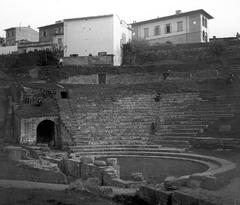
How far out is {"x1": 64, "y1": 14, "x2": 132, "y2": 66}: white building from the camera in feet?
168

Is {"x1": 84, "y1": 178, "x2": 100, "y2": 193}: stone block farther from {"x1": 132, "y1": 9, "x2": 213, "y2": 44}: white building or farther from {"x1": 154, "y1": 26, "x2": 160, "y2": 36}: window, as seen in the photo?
{"x1": 154, "y1": 26, "x2": 160, "y2": 36}: window

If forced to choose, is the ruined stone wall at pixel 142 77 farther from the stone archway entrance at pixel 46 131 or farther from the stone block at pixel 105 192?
the stone block at pixel 105 192

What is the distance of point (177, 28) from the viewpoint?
57125 millimetres

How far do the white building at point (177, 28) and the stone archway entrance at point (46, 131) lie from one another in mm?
27906

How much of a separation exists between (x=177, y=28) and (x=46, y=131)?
1192 inches

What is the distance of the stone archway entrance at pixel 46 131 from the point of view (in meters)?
31.3

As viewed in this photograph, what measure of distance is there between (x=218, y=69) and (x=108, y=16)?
15.9 meters

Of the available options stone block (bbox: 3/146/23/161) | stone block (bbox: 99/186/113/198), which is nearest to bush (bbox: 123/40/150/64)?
stone block (bbox: 3/146/23/161)

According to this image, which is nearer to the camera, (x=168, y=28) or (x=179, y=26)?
(x=179, y=26)

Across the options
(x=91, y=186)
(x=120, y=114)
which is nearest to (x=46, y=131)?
(x=120, y=114)

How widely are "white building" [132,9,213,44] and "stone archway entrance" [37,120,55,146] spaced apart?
2791 centimetres

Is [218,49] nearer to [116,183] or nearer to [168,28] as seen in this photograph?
[168,28]

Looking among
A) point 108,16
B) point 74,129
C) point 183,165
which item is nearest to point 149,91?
point 74,129

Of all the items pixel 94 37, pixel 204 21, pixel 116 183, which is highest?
pixel 204 21
